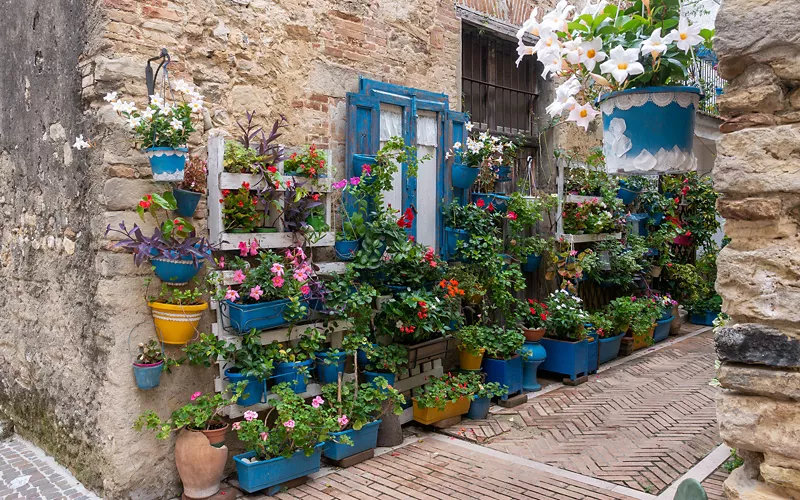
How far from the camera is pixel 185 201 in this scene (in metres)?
4.23

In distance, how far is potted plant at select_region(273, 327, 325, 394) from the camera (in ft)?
15.0

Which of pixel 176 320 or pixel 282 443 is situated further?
pixel 282 443

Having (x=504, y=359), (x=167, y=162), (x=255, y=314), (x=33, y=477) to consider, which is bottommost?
(x=33, y=477)

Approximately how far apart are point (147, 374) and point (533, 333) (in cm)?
393

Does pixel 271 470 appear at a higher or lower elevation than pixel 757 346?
lower

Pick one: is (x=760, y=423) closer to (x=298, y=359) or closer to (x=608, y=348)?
(x=298, y=359)

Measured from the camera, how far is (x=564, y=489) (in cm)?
428

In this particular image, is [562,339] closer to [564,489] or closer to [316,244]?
[564,489]

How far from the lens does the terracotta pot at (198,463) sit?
405 cm

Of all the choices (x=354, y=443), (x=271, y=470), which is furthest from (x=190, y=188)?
(x=354, y=443)

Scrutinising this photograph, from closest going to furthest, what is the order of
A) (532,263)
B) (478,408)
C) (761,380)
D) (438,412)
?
(761,380) < (438,412) < (478,408) < (532,263)

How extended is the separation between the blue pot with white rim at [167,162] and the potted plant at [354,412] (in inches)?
73.0

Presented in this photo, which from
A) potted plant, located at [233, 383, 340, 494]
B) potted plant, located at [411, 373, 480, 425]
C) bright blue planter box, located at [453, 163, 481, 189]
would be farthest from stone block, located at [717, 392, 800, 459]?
bright blue planter box, located at [453, 163, 481, 189]

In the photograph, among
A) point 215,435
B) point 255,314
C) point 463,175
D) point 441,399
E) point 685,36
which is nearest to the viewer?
point 685,36
